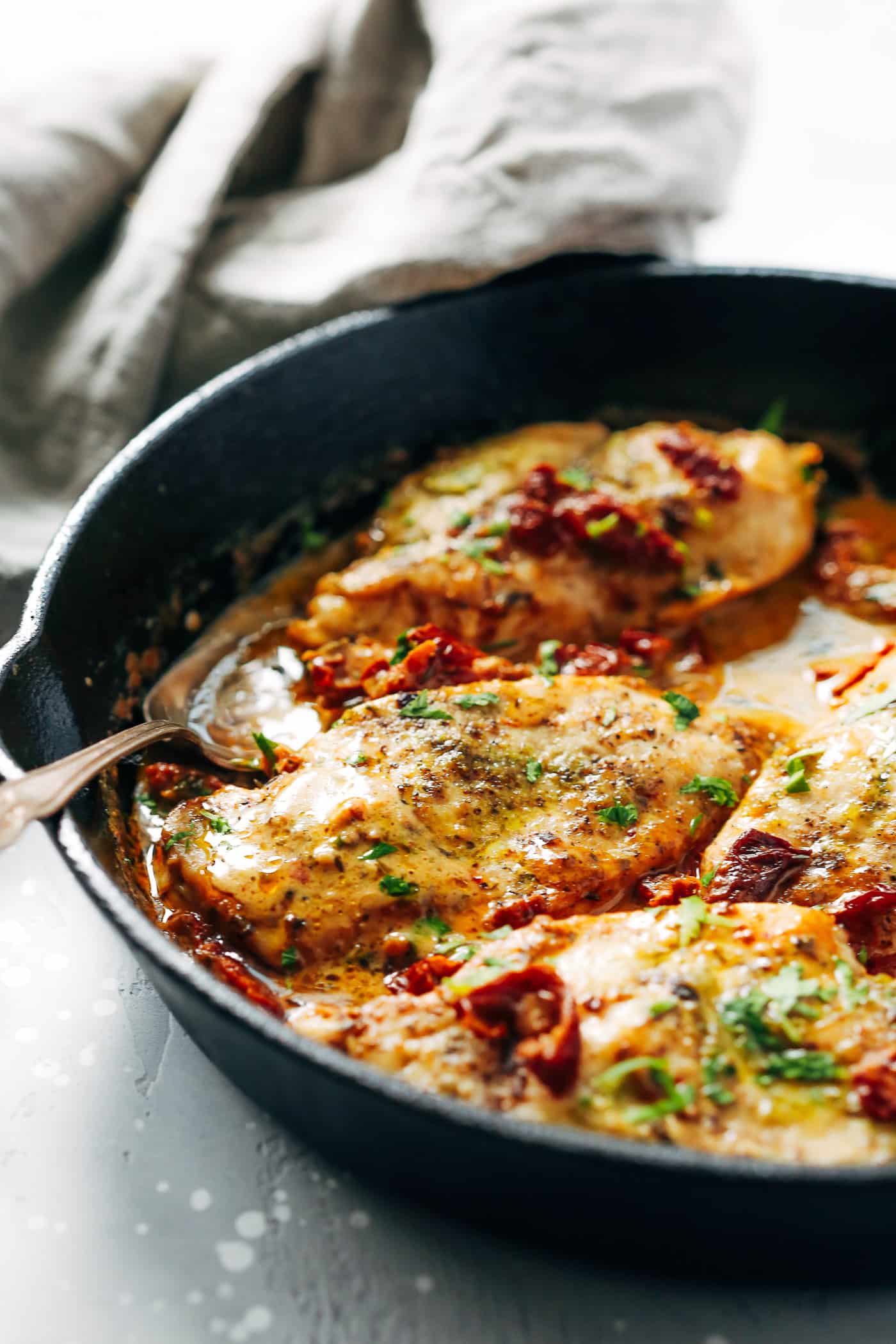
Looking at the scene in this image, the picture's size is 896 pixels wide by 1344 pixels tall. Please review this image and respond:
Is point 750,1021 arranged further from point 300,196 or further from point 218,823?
point 300,196

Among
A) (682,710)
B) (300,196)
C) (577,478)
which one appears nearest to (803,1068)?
(682,710)

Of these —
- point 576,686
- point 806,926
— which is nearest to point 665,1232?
point 806,926

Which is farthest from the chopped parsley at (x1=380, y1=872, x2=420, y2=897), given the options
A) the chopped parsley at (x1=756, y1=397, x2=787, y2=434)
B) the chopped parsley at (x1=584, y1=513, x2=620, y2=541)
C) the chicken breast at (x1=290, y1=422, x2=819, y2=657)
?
the chopped parsley at (x1=756, y1=397, x2=787, y2=434)

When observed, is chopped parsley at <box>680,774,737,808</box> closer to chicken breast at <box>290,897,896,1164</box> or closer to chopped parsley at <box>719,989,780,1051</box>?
chicken breast at <box>290,897,896,1164</box>

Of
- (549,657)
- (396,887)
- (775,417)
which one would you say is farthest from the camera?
(775,417)

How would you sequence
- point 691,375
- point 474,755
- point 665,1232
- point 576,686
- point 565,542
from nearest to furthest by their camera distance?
point 665,1232, point 474,755, point 576,686, point 565,542, point 691,375

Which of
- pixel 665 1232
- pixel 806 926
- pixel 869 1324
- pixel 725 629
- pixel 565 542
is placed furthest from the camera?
pixel 725 629

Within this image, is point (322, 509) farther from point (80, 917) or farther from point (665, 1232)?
point (665, 1232)
